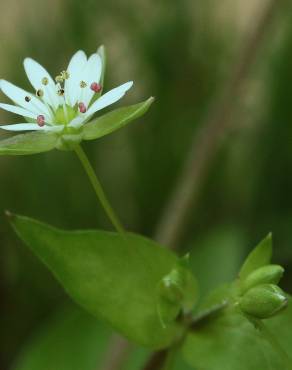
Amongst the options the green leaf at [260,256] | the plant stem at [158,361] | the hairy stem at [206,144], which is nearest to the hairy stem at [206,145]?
the hairy stem at [206,144]

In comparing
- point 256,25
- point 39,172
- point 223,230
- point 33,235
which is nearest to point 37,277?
point 39,172

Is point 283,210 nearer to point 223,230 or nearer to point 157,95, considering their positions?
point 223,230

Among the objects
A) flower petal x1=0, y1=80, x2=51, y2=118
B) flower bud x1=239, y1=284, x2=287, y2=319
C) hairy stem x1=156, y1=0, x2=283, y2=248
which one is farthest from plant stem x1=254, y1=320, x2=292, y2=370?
hairy stem x1=156, y1=0, x2=283, y2=248

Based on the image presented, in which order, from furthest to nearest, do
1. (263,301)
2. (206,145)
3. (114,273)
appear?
(206,145)
(114,273)
(263,301)

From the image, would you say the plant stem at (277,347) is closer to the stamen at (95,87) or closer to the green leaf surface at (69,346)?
the stamen at (95,87)

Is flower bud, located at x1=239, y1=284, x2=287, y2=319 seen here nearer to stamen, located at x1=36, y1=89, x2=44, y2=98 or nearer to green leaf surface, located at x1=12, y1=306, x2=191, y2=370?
stamen, located at x1=36, y1=89, x2=44, y2=98

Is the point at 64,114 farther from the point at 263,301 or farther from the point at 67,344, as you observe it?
the point at 67,344

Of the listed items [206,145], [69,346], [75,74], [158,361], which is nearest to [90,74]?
[75,74]
